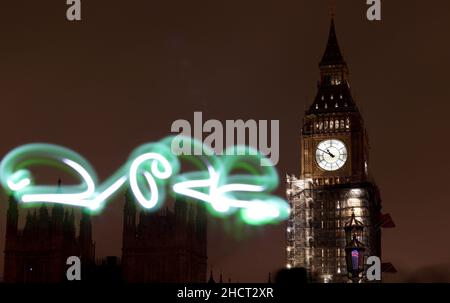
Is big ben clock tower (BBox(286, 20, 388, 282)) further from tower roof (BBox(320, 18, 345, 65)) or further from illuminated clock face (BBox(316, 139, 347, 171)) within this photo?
tower roof (BBox(320, 18, 345, 65))

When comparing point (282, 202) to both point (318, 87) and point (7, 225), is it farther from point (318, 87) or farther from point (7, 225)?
point (7, 225)

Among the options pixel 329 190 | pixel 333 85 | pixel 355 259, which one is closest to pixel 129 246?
pixel 329 190

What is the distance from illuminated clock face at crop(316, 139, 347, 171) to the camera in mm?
119250

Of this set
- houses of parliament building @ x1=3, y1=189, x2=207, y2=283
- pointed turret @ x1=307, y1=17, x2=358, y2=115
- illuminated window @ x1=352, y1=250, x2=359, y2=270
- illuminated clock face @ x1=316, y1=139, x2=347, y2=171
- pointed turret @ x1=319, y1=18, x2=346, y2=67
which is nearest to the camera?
illuminated window @ x1=352, y1=250, x2=359, y2=270

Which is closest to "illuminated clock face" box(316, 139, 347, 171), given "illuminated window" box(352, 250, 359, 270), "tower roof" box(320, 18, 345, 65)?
"tower roof" box(320, 18, 345, 65)

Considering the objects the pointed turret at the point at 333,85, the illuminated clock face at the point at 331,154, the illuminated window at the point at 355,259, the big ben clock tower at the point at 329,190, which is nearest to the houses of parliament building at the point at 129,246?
the big ben clock tower at the point at 329,190

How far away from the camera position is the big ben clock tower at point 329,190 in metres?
115

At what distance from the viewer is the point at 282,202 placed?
11331 cm

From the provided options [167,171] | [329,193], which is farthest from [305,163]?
[167,171]

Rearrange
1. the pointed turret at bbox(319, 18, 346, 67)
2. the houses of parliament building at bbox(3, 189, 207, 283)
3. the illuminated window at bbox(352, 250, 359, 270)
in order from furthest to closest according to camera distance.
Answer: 1. the pointed turret at bbox(319, 18, 346, 67)
2. the houses of parliament building at bbox(3, 189, 207, 283)
3. the illuminated window at bbox(352, 250, 359, 270)

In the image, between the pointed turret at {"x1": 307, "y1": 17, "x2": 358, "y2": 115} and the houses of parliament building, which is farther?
the pointed turret at {"x1": 307, "y1": 17, "x2": 358, "y2": 115}

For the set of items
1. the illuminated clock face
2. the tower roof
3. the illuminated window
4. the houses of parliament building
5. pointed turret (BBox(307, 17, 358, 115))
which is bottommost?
the illuminated window

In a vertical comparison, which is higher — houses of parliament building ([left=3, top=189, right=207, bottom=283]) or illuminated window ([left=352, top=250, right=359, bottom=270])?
houses of parliament building ([left=3, top=189, right=207, bottom=283])
